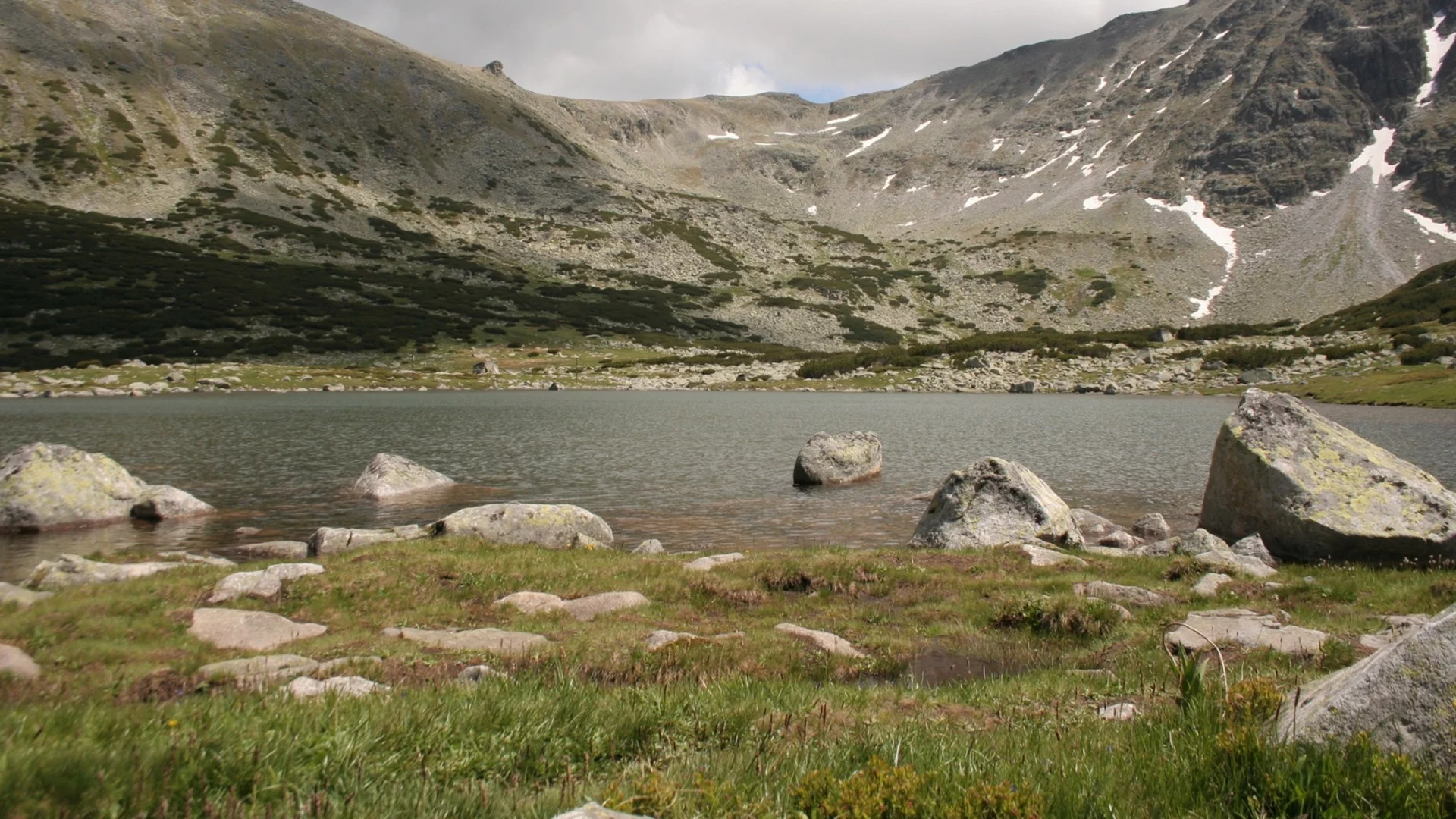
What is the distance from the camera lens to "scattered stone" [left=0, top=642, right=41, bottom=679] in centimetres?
955

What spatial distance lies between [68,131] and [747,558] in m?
232

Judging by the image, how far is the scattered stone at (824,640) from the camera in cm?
1233

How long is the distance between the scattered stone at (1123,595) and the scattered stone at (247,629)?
49.2ft

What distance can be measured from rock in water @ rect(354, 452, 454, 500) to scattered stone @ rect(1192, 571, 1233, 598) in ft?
96.0

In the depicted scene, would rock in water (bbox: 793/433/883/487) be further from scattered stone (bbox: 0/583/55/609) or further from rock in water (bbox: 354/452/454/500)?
scattered stone (bbox: 0/583/55/609)

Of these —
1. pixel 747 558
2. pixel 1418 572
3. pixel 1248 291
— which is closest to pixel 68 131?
pixel 747 558

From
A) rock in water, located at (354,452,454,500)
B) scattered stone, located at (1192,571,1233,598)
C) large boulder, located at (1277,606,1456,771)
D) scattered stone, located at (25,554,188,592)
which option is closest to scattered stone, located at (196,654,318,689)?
scattered stone, located at (25,554,188,592)

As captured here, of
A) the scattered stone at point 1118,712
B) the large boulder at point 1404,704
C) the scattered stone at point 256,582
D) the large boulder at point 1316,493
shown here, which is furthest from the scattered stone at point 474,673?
the large boulder at point 1316,493

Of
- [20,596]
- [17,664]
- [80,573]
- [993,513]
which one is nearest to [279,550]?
[80,573]

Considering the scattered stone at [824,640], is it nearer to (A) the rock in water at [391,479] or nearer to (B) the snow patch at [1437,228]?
(A) the rock in water at [391,479]

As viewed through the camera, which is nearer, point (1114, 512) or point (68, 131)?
point (1114, 512)

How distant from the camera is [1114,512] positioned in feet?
97.8

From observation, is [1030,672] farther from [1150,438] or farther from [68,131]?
[68,131]

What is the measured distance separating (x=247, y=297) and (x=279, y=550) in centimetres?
13214
